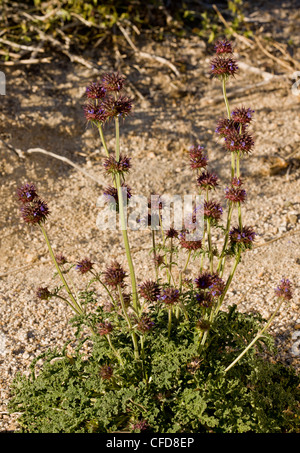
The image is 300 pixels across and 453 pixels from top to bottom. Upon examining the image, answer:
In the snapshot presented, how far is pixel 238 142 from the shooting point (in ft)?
8.93

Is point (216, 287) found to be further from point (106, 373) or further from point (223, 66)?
point (223, 66)

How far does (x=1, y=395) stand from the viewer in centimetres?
355

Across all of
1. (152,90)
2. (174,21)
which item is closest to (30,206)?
(152,90)

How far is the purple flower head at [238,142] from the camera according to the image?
2.72 metres

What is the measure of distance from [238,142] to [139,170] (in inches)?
140

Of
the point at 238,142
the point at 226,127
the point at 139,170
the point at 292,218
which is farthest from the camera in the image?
the point at 139,170

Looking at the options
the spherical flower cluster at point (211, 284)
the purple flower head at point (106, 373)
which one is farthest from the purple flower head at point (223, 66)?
the purple flower head at point (106, 373)

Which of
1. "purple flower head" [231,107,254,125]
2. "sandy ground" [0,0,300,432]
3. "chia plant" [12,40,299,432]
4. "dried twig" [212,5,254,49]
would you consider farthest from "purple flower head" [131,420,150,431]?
"dried twig" [212,5,254,49]

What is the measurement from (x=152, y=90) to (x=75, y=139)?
1.58 metres

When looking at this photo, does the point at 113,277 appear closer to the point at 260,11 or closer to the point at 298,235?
the point at 298,235

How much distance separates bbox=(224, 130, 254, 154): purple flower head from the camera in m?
2.72

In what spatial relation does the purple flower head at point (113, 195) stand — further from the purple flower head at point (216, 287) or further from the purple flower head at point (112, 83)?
the purple flower head at point (216, 287)

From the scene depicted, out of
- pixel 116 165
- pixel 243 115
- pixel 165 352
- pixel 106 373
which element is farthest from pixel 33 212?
pixel 243 115

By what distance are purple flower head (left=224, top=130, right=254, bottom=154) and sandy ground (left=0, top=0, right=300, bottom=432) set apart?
1.81 metres
